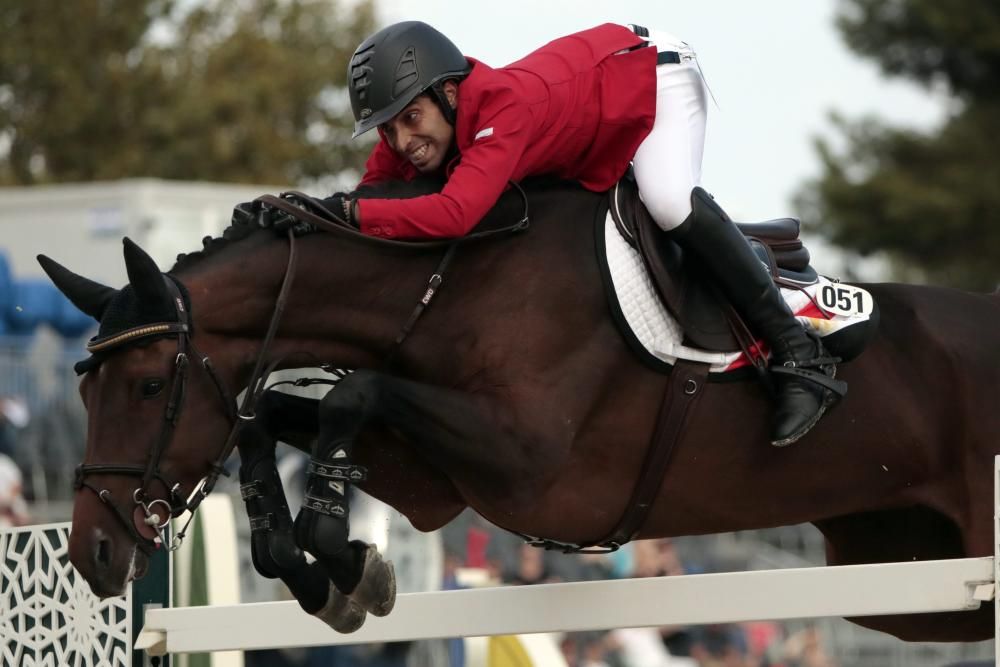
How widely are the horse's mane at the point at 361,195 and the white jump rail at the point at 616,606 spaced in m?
0.97

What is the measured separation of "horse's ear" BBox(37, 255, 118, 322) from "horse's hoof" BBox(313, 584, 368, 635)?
36.7 inches

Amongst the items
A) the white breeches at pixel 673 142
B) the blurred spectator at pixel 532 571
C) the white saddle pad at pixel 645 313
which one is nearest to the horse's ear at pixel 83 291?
the white saddle pad at pixel 645 313

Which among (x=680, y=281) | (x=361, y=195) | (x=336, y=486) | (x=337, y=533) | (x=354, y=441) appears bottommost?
(x=337, y=533)

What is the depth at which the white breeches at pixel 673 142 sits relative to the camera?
434cm

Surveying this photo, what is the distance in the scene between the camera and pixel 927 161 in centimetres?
2095

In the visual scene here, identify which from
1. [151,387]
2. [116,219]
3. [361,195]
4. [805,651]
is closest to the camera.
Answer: [151,387]

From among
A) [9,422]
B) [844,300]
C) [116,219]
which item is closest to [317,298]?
[844,300]

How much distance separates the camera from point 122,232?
16.2m

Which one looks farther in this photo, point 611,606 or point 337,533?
point 611,606

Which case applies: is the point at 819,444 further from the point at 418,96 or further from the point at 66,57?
the point at 66,57

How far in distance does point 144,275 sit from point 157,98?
20222 millimetres

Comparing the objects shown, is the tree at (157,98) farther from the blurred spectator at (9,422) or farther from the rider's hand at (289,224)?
the rider's hand at (289,224)

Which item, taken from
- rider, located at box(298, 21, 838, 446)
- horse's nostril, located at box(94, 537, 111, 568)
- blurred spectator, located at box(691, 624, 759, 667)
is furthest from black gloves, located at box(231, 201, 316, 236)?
blurred spectator, located at box(691, 624, 759, 667)

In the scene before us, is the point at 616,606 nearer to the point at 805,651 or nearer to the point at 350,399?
the point at 350,399
